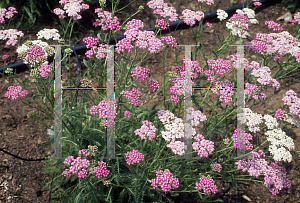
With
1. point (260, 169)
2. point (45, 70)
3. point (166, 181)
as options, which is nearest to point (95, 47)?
point (45, 70)

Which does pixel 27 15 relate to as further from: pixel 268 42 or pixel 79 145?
pixel 268 42

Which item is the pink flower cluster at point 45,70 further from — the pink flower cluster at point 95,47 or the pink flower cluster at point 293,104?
the pink flower cluster at point 293,104

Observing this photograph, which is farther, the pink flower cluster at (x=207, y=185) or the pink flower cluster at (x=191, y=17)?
the pink flower cluster at (x=191, y=17)

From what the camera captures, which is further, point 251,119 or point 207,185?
Result: point 251,119

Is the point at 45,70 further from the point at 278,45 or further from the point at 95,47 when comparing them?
the point at 278,45

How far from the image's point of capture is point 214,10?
7.33 m

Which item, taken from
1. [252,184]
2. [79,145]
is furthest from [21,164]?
[252,184]

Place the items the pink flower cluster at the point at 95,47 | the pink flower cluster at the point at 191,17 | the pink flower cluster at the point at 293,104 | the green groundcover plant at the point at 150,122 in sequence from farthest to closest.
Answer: the pink flower cluster at the point at 191,17 → the pink flower cluster at the point at 293,104 → the pink flower cluster at the point at 95,47 → the green groundcover plant at the point at 150,122

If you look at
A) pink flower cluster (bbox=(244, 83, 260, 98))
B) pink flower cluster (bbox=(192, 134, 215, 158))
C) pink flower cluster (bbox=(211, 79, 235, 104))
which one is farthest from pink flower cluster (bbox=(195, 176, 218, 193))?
pink flower cluster (bbox=(244, 83, 260, 98))

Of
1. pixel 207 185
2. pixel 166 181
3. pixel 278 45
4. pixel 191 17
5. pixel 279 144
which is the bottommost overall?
pixel 207 185

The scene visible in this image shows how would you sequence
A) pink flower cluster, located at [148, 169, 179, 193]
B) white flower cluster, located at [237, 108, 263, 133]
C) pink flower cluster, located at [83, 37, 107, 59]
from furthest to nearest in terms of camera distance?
white flower cluster, located at [237, 108, 263, 133]
pink flower cluster, located at [83, 37, 107, 59]
pink flower cluster, located at [148, 169, 179, 193]

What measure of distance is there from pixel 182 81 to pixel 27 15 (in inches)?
194

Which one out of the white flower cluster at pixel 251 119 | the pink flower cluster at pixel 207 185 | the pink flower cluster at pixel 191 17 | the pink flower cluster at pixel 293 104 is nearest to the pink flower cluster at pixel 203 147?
the pink flower cluster at pixel 207 185

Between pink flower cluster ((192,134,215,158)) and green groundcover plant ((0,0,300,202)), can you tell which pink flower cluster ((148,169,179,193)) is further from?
pink flower cluster ((192,134,215,158))
